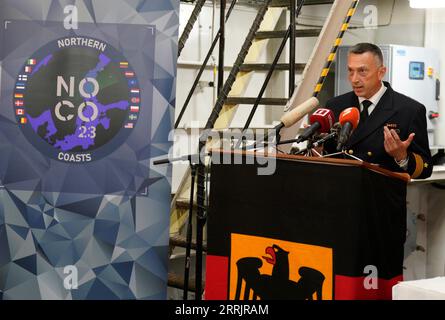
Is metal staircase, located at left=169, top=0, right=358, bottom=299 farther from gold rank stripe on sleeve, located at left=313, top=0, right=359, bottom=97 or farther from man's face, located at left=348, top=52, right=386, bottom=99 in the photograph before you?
man's face, located at left=348, top=52, right=386, bottom=99

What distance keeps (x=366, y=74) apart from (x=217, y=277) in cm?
137

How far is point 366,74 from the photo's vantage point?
10.5 ft

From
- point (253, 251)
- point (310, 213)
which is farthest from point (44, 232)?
point (310, 213)

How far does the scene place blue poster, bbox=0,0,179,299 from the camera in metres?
3.03

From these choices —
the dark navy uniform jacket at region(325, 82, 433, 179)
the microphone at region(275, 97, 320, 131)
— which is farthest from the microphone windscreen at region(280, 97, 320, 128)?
the dark navy uniform jacket at region(325, 82, 433, 179)

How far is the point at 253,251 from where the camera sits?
2.29 m

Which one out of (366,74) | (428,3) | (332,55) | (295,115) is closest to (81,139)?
(295,115)

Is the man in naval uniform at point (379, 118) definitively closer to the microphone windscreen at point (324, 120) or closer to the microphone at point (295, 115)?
the microphone at point (295, 115)

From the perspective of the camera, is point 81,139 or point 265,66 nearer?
point 81,139

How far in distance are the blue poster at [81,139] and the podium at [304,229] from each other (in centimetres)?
75

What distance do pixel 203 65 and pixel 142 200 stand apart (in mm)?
2064

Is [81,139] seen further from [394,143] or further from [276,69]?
[276,69]

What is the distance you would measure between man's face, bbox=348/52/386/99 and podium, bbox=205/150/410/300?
954 millimetres

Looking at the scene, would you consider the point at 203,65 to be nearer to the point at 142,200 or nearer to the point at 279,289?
the point at 142,200
